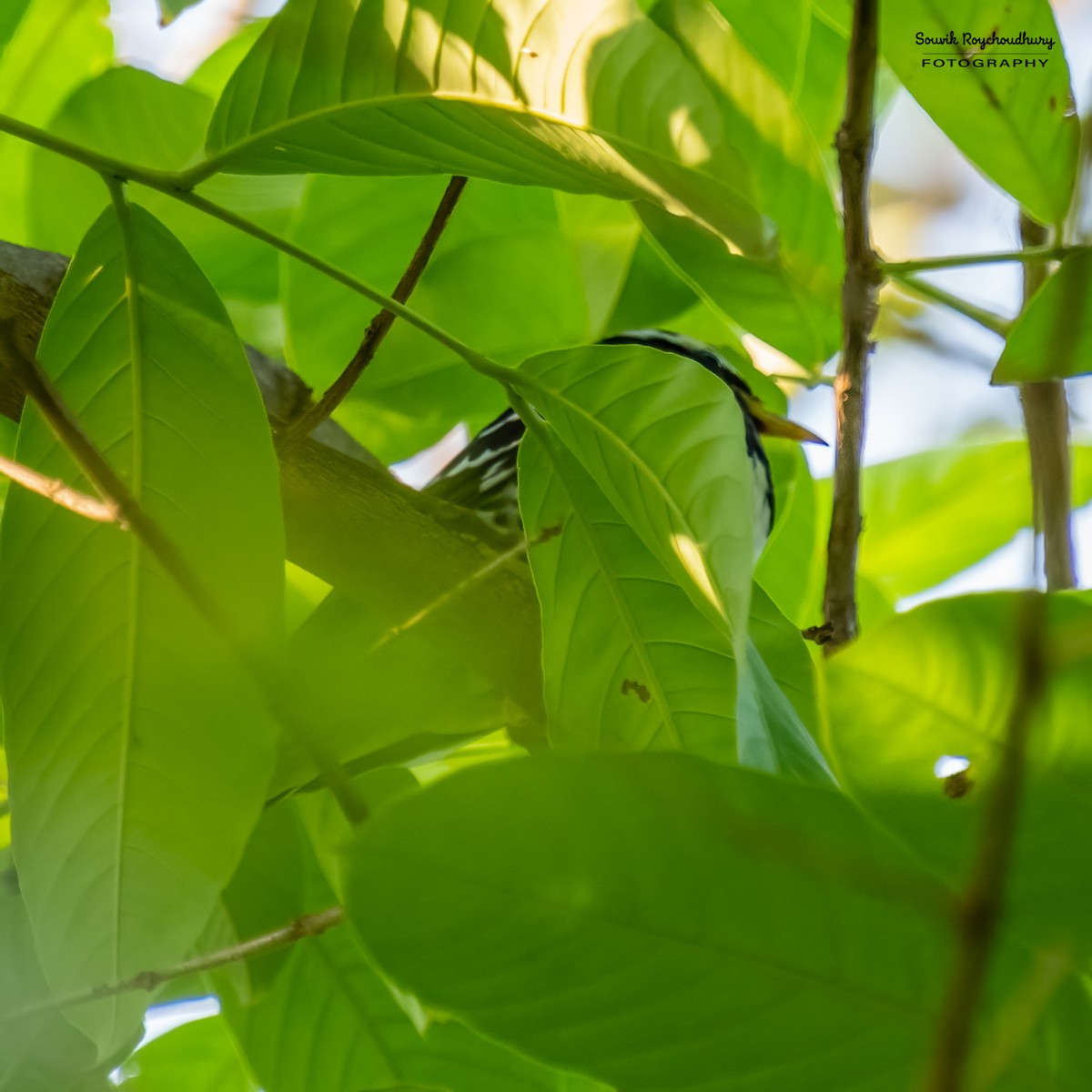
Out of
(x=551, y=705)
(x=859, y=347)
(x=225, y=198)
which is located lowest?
(x=551, y=705)

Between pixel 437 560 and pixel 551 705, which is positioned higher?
pixel 437 560

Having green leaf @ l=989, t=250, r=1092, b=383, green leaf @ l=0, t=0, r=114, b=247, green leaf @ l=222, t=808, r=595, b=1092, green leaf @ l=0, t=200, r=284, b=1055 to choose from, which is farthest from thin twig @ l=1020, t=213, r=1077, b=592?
green leaf @ l=0, t=0, r=114, b=247

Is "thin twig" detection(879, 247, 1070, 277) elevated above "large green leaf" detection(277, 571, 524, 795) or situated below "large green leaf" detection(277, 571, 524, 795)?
above

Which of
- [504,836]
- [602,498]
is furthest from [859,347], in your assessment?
[504,836]

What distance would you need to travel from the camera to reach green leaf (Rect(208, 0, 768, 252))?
21.4 inches

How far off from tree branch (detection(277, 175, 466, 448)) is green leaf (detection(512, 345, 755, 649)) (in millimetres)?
223

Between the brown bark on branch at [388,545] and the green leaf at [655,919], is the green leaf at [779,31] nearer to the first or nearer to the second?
the brown bark on branch at [388,545]

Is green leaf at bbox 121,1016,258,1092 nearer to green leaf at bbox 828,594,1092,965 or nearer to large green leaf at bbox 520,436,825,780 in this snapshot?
large green leaf at bbox 520,436,825,780

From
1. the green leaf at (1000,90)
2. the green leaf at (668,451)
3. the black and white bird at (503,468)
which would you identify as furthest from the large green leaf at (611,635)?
the black and white bird at (503,468)

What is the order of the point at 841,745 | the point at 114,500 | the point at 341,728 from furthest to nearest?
the point at 341,728
the point at 114,500
the point at 841,745

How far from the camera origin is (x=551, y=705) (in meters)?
0.75

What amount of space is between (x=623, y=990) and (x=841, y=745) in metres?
0.13

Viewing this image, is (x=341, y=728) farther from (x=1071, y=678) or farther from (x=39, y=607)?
(x=1071, y=678)

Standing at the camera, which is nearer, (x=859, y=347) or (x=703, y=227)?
(x=703, y=227)
